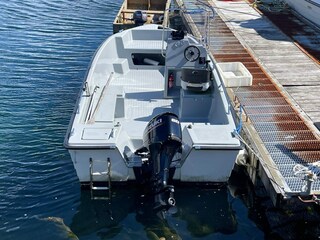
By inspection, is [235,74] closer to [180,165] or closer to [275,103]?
[275,103]

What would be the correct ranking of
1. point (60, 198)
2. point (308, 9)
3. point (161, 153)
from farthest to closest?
point (308, 9) < point (60, 198) < point (161, 153)

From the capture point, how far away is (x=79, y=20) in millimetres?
21000

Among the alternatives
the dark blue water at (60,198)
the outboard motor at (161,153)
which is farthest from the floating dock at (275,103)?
the outboard motor at (161,153)

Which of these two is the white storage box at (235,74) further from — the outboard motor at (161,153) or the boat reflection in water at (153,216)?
the outboard motor at (161,153)

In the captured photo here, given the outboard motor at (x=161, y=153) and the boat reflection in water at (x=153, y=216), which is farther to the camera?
the boat reflection in water at (x=153, y=216)

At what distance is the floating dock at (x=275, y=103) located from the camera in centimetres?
754

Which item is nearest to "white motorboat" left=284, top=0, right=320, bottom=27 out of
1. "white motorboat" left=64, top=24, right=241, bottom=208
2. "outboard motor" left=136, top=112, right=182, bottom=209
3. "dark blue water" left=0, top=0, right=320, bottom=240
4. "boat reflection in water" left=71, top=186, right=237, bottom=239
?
"white motorboat" left=64, top=24, right=241, bottom=208

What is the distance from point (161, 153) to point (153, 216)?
4.12 feet

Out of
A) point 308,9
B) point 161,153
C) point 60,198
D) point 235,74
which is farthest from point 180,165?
point 308,9

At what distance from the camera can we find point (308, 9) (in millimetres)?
16172

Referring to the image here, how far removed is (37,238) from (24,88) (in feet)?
23.0

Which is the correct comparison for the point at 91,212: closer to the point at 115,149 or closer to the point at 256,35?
the point at 115,149

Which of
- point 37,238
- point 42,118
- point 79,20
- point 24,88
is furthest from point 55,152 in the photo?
point 79,20

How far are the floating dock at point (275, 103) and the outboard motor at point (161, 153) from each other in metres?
1.51
